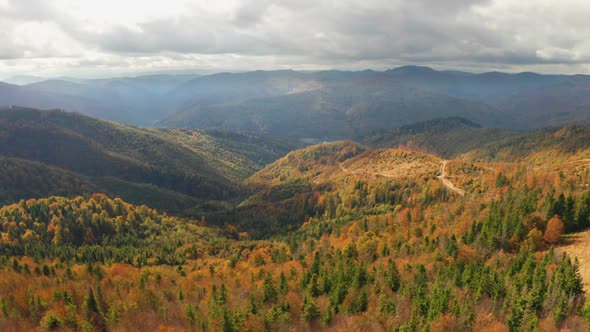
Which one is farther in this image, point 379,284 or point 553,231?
point 379,284

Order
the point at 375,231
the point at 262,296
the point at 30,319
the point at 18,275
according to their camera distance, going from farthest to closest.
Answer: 1. the point at 375,231
2. the point at 18,275
3. the point at 262,296
4. the point at 30,319

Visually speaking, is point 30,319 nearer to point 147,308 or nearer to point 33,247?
point 147,308

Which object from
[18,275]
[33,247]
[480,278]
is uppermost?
[480,278]

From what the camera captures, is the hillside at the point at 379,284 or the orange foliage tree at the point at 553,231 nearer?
the hillside at the point at 379,284

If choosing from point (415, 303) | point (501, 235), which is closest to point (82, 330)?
point (415, 303)

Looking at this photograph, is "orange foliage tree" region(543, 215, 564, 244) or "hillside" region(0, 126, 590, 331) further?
"orange foliage tree" region(543, 215, 564, 244)

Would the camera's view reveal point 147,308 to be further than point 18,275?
No

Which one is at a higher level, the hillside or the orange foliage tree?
the orange foliage tree

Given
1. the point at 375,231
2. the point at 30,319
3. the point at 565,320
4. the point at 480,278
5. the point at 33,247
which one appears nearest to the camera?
the point at 565,320

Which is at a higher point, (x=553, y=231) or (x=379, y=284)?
(x=553, y=231)

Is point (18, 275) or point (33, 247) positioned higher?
point (18, 275)

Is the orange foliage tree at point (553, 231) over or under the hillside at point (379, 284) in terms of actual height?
over
